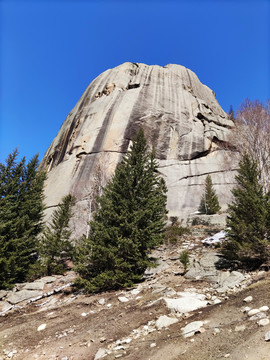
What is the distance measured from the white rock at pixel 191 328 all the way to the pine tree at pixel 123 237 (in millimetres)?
4635

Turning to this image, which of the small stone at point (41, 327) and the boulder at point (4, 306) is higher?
the small stone at point (41, 327)

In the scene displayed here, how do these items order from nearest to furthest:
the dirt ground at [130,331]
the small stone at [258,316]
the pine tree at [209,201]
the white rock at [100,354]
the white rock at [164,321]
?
1. the dirt ground at [130,331]
2. the small stone at [258,316]
3. the white rock at [100,354]
4. the white rock at [164,321]
5. the pine tree at [209,201]

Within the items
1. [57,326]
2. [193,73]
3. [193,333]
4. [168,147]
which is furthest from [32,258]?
[193,73]

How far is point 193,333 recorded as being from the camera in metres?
4.00

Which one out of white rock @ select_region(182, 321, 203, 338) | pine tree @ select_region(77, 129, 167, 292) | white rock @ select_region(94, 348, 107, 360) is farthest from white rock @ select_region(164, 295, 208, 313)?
pine tree @ select_region(77, 129, 167, 292)

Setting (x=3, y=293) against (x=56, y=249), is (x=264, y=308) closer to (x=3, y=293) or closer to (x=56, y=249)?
(x=3, y=293)

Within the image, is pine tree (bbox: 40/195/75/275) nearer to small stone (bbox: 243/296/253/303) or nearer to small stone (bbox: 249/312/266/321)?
small stone (bbox: 243/296/253/303)

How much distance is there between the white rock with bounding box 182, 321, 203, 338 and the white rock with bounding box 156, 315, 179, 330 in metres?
0.60

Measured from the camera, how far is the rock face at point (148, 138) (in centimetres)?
2673

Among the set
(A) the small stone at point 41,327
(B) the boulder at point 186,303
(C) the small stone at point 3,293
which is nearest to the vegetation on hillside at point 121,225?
(C) the small stone at point 3,293

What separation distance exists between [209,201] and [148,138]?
12.3 m

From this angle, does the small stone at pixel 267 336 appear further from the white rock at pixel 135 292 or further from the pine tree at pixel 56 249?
the pine tree at pixel 56 249

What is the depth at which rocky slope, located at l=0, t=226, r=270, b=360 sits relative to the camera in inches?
141

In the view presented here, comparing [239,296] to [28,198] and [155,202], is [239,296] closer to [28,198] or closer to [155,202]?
[155,202]
